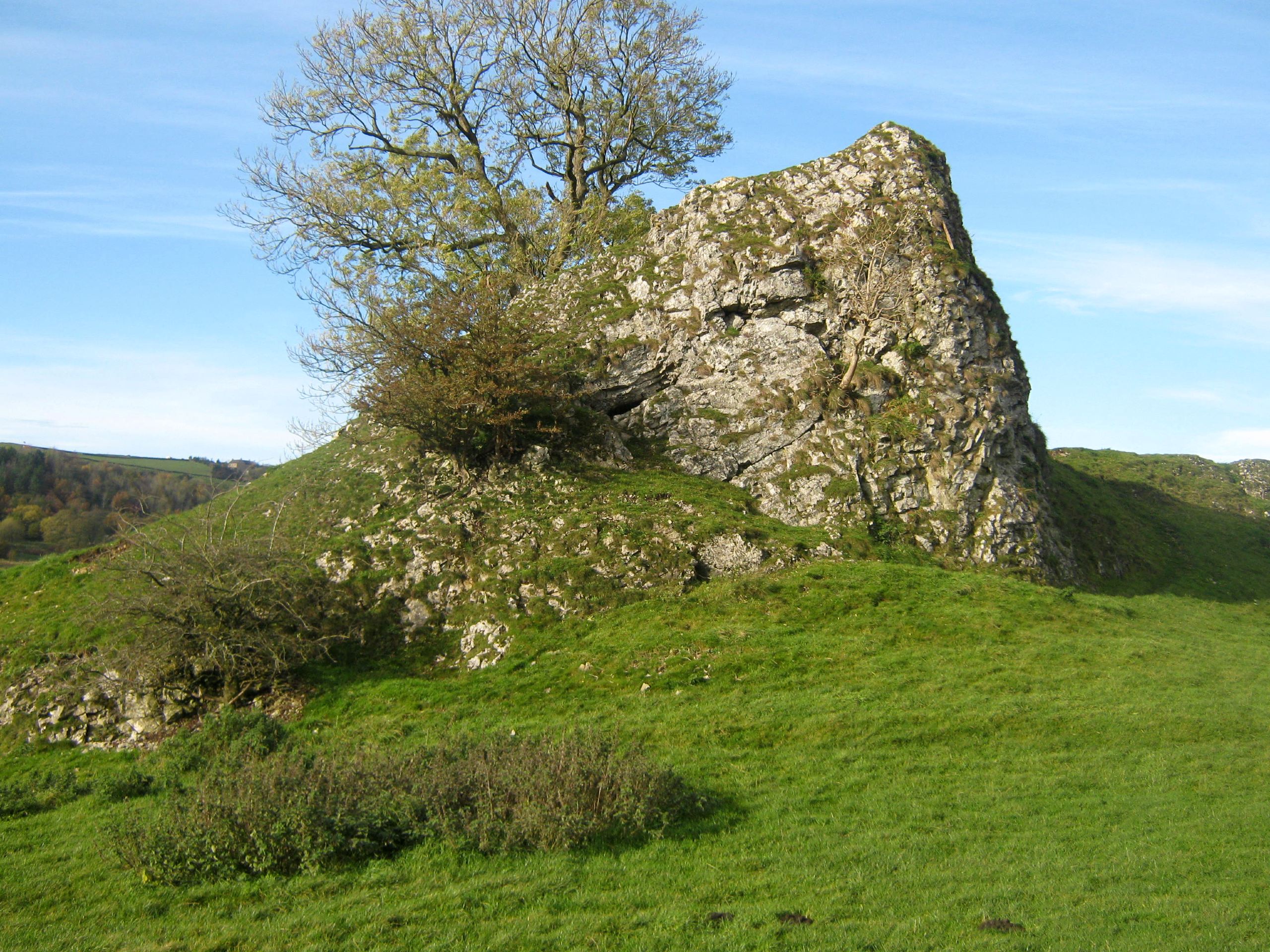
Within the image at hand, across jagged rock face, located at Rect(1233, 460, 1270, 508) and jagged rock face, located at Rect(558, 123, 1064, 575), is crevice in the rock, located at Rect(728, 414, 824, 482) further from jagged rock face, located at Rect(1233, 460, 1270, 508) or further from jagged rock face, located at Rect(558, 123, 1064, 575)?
jagged rock face, located at Rect(1233, 460, 1270, 508)

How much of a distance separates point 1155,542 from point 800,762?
24.3 meters

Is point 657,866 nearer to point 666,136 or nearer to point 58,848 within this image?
point 58,848

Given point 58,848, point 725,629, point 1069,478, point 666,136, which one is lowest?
point 58,848

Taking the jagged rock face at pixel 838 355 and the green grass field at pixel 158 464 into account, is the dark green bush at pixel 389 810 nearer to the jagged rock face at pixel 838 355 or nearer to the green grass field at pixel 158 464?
the jagged rock face at pixel 838 355

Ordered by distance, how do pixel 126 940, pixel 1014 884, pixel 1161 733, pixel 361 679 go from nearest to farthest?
pixel 126 940
pixel 1014 884
pixel 1161 733
pixel 361 679

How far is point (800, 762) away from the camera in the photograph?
12141 millimetres

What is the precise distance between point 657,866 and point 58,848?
729 cm

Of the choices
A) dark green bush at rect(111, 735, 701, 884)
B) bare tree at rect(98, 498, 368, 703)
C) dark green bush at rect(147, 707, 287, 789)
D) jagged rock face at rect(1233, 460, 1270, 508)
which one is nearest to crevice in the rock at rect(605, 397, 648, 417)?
bare tree at rect(98, 498, 368, 703)

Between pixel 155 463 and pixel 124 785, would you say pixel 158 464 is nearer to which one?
pixel 155 463

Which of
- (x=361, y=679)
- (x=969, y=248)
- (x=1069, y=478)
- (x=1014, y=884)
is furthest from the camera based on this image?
(x=1069, y=478)

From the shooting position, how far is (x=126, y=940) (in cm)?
738

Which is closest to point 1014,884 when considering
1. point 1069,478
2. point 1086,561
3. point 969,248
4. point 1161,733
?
point 1161,733

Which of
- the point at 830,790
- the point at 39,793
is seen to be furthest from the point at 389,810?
the point at 39,793

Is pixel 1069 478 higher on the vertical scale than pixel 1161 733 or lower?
higher
